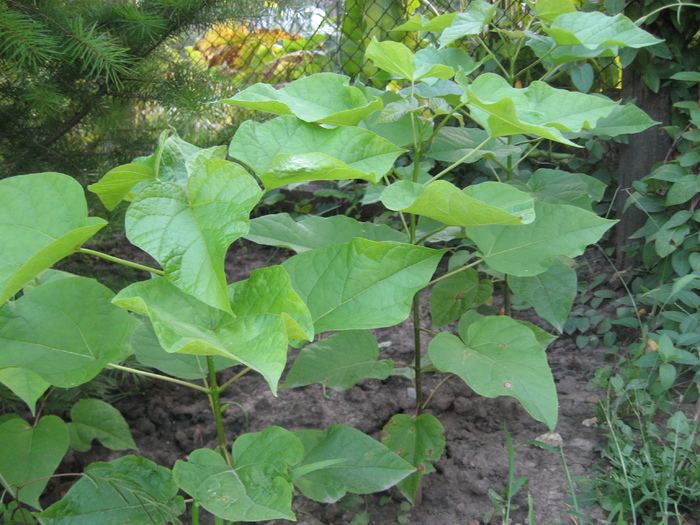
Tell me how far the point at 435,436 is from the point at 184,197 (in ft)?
2.45

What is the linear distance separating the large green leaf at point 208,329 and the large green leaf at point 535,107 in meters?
0.51

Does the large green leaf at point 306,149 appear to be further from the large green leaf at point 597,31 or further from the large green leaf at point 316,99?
the large green leaf at point 597,31

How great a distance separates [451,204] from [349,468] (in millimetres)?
551

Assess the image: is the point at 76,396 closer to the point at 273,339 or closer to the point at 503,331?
the point at 273,339

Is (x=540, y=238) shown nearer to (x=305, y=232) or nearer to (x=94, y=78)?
(x=305, y=232)

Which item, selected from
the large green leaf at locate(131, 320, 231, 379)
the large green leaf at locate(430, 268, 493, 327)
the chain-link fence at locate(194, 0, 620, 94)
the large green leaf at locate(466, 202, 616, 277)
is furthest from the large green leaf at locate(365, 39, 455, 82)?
the chain-link fence at locate(194, 0, 620, 94)

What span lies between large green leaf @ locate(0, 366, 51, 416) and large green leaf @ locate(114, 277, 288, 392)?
10.0 inches

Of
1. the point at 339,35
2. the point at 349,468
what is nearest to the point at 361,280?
the point at 349,468

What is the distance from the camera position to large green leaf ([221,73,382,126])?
0.91 meters

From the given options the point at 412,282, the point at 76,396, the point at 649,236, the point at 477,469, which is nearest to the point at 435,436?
the point at 477,469

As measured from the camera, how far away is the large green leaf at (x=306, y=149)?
0.78m

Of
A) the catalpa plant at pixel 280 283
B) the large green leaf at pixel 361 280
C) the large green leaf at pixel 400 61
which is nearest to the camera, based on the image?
the catalpa plant at pixel 280 283

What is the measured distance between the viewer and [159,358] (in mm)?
1025

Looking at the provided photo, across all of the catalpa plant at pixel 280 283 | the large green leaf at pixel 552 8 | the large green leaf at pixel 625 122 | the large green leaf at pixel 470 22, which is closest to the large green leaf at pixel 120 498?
the catalpa plant at pixel 280 283
